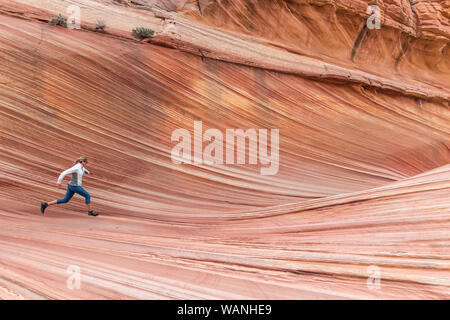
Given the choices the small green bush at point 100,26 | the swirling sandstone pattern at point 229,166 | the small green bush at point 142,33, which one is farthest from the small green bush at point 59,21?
the small green bush at point 142,33

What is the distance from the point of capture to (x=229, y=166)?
5.94 meters

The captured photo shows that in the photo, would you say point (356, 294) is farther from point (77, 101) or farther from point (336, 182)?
point (77, 101)

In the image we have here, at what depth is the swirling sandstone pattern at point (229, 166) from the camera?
7.41 ft

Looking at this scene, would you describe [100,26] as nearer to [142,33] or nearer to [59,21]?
[59,21]

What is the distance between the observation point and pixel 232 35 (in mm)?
7402

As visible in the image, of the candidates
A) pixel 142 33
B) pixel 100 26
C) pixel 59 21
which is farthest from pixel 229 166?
pixel 59 21

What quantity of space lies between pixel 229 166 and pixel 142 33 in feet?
11.5

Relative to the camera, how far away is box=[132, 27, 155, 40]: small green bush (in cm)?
598

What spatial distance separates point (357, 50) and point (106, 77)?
8.00 metres

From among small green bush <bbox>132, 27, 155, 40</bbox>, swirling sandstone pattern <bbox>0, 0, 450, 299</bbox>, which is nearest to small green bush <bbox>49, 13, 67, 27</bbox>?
swirling sandstone pattern <bbox>0, 0, 450, 299</bbox>

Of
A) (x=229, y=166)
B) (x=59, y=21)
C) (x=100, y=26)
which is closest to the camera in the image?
(x=59, y=21)

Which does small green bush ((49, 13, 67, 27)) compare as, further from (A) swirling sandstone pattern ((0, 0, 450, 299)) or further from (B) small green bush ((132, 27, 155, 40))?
(B) small green bush ((132, 27, 155, 40))

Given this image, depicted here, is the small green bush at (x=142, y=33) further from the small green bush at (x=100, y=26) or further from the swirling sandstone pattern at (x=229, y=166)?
the small green bush at (x=100, y=26)

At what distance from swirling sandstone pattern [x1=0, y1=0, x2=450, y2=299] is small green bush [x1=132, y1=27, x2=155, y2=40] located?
0.65ft
